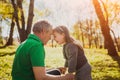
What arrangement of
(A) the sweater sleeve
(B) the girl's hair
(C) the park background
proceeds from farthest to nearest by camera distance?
1. (C) the park background
2. (A) the sweater sleeve
3. (B) the girl's hair

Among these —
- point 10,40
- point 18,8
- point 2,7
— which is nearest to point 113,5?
point 10,40

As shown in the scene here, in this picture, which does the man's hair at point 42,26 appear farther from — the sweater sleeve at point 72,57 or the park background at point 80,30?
the park background at point 80,30

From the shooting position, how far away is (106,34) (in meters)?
29.3

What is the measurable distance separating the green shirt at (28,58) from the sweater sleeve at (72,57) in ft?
8.04

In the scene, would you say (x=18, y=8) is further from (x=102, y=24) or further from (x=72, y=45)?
(x=72, y=45)

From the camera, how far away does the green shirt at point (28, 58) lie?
20.4 feet

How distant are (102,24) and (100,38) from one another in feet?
300

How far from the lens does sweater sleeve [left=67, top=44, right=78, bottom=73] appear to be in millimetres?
8781

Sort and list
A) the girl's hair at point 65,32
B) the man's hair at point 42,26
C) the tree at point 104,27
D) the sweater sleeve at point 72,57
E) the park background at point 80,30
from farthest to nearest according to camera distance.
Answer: the tree at point 104,27, the park background at point 80,30, the sweater sleeve at point 72,57, the girl's hair at point 65,32, the man's hair at point 42,26

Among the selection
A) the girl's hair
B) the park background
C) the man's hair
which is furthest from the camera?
the park background

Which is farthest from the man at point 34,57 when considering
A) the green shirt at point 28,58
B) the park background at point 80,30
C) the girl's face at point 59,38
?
the park background at point 80,30

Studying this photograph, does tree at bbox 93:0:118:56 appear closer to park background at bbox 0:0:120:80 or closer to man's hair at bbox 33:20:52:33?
park background at bbox 0:0:120:80

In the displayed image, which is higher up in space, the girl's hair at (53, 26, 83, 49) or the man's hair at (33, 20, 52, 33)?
the man's hair at (33, 20, 52, 33)

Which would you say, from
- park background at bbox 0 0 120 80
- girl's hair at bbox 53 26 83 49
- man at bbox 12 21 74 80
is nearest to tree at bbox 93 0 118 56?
park background at bbox 0 0 120 80
